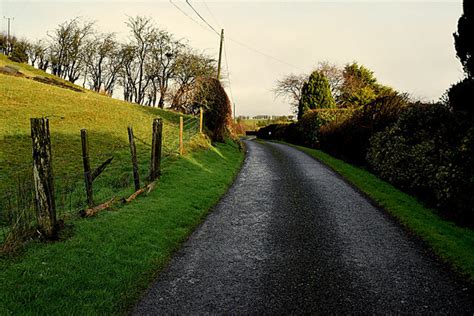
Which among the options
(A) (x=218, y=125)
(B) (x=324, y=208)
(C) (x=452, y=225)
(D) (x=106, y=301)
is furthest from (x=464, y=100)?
(A) (x=218, y=125)

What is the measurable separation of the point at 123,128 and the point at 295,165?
1230 centimetres

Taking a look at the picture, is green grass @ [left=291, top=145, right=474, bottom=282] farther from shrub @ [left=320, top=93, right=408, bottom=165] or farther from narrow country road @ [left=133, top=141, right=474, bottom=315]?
shrub @ [left=320, top=93, right=408, bottom=165]

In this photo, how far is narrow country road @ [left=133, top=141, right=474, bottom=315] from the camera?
523 cm

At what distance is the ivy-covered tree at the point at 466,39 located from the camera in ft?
34.1

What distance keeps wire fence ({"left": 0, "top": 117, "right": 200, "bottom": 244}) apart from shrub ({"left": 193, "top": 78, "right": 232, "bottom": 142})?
4.35 meters

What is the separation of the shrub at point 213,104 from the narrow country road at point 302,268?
Result: 14777mm

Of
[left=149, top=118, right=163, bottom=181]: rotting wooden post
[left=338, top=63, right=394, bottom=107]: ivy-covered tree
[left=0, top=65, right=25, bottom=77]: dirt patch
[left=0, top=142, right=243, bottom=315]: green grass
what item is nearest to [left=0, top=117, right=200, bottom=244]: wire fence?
[left=149, top=118, right=163, bottom=181]: rotting wooden post

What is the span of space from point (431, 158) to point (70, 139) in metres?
17.4

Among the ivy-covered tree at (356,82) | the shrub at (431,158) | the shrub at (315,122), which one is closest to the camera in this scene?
the shrub at (431,158)

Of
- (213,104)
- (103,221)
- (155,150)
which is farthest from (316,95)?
(103,221)

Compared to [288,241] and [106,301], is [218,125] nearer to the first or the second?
[288,241]

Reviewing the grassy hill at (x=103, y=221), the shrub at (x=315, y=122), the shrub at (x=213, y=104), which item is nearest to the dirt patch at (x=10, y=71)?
the grassy hill at (x=103, y=221)

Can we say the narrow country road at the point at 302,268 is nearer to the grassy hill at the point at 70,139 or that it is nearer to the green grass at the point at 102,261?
the green grass at the point at 102,261

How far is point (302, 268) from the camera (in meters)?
6.48
